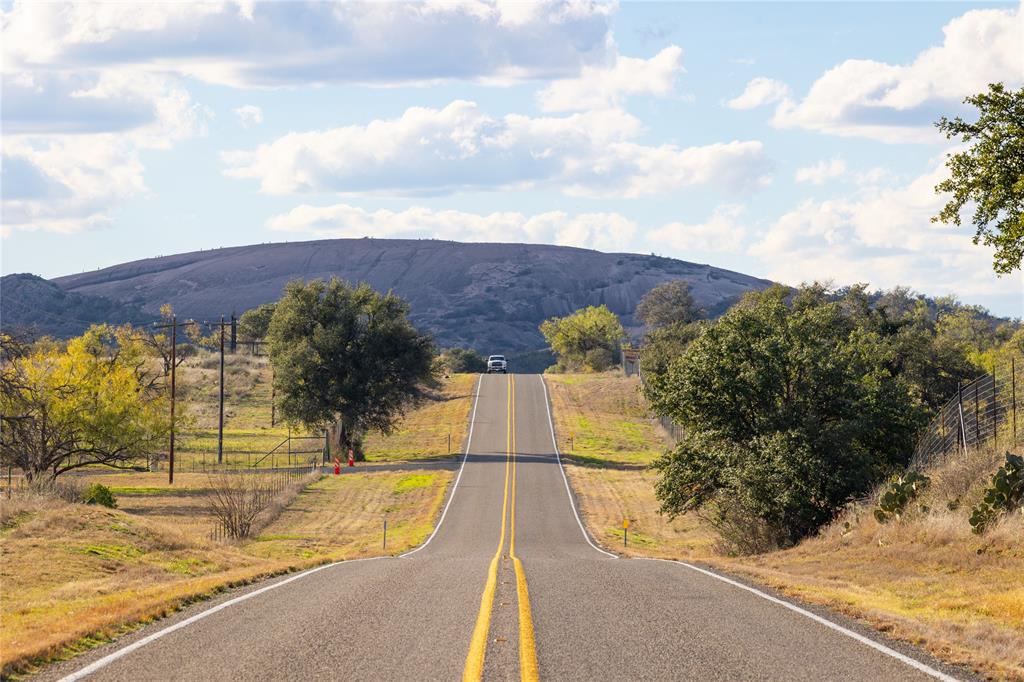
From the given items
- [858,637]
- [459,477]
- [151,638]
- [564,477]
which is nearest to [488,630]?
[151,638]

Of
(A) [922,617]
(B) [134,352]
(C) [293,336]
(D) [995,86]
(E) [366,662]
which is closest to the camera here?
(E) [366,662]

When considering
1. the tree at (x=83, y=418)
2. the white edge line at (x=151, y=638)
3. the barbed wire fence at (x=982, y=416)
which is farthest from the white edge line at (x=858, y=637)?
the tree at (x=83, y=418)

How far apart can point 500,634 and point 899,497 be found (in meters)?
15.4

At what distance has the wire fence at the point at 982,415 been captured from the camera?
93.7 feet

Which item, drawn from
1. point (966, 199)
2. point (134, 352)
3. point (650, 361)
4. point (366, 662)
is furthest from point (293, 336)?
point (366, 662)

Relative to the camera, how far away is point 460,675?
9.62 m

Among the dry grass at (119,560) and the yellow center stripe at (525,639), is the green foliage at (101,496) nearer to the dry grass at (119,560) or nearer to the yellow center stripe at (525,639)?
the dry grass at (119,560)

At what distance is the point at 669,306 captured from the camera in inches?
6905

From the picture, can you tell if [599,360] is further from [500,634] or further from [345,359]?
[500,634]

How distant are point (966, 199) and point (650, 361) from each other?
70.9m

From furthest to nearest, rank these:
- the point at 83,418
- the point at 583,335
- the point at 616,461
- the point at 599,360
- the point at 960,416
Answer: the point at 583,335, the point at 599,360, the point at 616,461, the point at 83,418, the point at 960,416

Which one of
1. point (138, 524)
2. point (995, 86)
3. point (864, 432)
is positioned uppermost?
point (995, 86)

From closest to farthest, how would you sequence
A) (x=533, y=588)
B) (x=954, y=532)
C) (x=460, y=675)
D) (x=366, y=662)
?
1. (x=460, y=675)
2. (x=366, y=662)
3. (x=533, y=588)
4. (x=954, y=532)

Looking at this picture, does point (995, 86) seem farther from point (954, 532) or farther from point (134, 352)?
point (134, 352)
